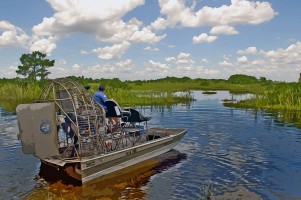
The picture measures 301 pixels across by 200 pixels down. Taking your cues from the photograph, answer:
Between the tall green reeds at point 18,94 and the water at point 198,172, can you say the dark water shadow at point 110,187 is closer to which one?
the water at point 198,172

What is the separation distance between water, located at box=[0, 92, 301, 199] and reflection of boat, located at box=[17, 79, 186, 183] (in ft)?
1.95

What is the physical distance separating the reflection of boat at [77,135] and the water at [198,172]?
0.59 meters

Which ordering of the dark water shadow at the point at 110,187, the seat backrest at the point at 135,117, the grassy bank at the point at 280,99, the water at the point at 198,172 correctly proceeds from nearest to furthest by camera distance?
the dark water shadow at the point at 110,187 → the water at the point at 198,172 → the seat backrest at the point at 135,117 → the grassy bank at the point at 280,99

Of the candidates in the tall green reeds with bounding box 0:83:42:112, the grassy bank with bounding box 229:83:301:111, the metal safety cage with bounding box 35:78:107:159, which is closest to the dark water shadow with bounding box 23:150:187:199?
the metal safety cage with bounding box 35:78:107:159

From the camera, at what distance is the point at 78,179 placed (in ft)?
37.4

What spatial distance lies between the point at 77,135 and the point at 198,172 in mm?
5161

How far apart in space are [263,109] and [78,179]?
91.3 feet

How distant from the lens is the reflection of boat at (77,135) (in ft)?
35.3

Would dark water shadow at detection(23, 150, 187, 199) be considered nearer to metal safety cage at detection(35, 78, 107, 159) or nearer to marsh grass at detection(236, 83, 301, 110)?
metal safety cage at detection(35, 78, 107, 159)

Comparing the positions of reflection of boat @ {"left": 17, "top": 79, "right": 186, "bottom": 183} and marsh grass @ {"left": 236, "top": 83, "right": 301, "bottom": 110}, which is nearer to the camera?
reflection of boat @ {"left": 17, "top": 79, "right": 186, "bottom": 183}

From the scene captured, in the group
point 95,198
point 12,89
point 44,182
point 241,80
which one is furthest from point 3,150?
point 241,80

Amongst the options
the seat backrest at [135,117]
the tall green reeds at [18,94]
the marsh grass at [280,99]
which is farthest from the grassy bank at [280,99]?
the tall green reeds at [18,94]

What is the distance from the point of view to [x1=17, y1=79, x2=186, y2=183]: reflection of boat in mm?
10773

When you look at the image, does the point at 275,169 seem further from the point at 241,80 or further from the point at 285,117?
the point at 241,80
